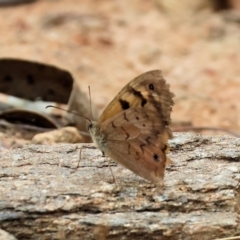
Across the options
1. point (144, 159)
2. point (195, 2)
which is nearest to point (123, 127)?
point (144, 159)

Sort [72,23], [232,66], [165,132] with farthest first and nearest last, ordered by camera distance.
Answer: [72,23], [232,66], [165,132]

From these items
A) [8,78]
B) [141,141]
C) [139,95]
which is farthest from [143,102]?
[8,78]

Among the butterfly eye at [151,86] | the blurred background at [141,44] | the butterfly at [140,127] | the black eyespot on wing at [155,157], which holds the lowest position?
the blurred background at [141,44]

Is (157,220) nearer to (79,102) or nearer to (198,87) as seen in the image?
(79,102)

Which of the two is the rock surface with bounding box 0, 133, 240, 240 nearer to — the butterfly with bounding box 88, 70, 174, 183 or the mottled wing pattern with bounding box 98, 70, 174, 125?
the butterfly with bounding box 88, 70, 174, 183

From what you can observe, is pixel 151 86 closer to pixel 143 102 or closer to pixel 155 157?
pixel 143 102

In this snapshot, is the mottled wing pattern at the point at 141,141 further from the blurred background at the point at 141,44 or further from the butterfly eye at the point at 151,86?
the blurred background at the point at 141,44

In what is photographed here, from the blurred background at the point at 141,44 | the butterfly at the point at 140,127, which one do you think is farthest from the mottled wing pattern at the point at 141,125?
the blurred background at the point at 141,44
